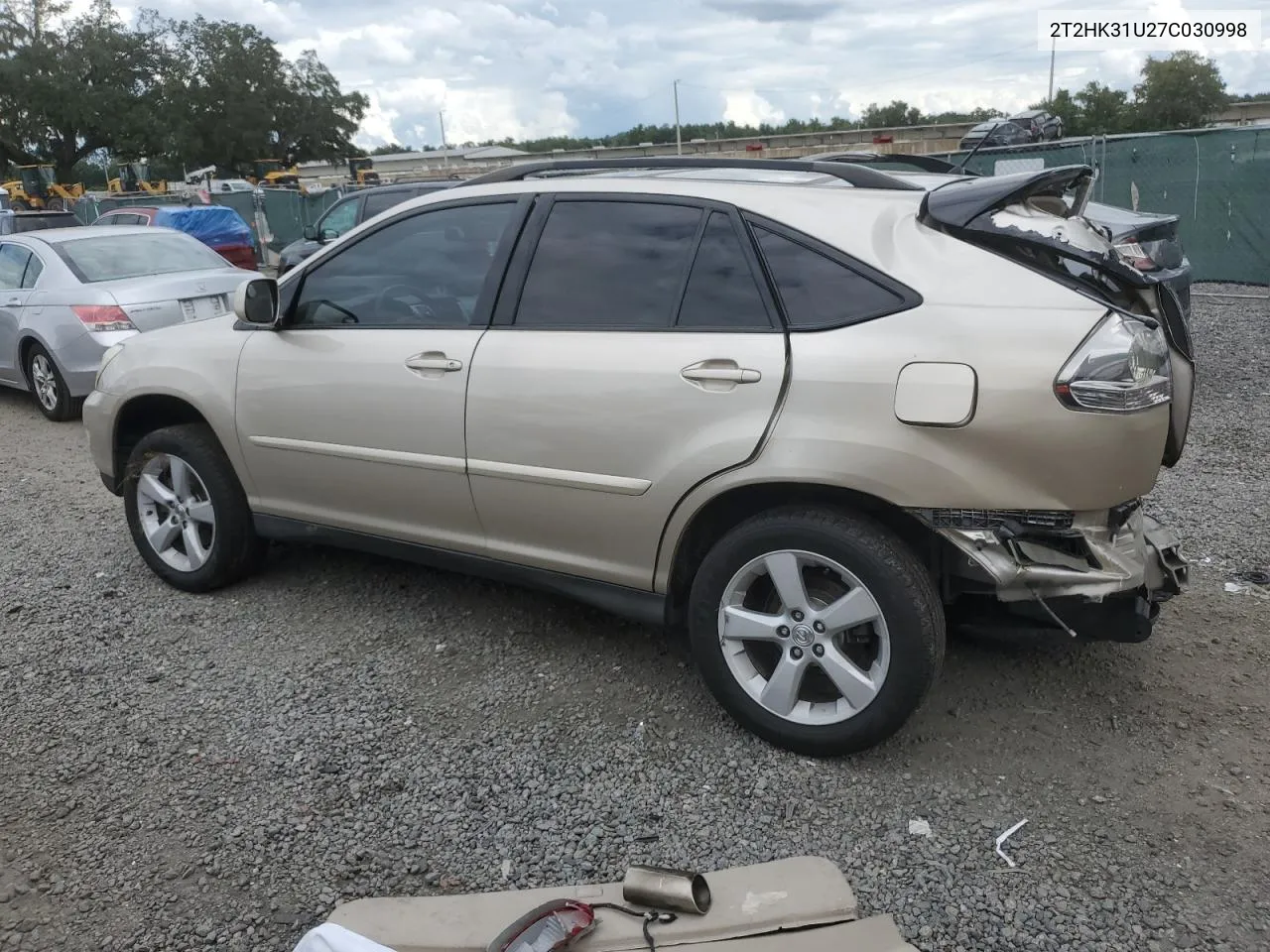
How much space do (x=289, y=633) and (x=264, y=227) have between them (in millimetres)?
22042

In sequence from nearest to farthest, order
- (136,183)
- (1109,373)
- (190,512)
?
(1109,373) < (190,512) < (136,183)

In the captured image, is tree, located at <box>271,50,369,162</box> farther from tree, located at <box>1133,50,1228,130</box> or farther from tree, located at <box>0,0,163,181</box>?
tree, located at <box>1133,50,1228,130</box>

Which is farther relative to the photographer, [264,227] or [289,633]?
[264,227]

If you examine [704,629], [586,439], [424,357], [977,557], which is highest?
[424,357]

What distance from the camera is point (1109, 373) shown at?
2.64m

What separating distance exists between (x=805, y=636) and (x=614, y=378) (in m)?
1.00

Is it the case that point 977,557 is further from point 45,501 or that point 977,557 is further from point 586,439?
point 45,501

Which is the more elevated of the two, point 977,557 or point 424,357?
point 424,357

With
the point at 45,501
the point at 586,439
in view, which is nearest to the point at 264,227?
the point at 45,501

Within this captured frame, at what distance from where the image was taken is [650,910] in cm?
230

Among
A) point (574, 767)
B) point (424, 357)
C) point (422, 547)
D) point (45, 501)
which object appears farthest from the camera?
point (45, 501)

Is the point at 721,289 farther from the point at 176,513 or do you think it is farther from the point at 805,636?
the point at 176,513

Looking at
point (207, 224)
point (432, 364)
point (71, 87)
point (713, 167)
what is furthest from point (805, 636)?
point (71, 87)

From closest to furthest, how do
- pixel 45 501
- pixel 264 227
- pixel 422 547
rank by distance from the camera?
1. pixel 422 547
2. pixel 45 501
3. pixel 264 227
